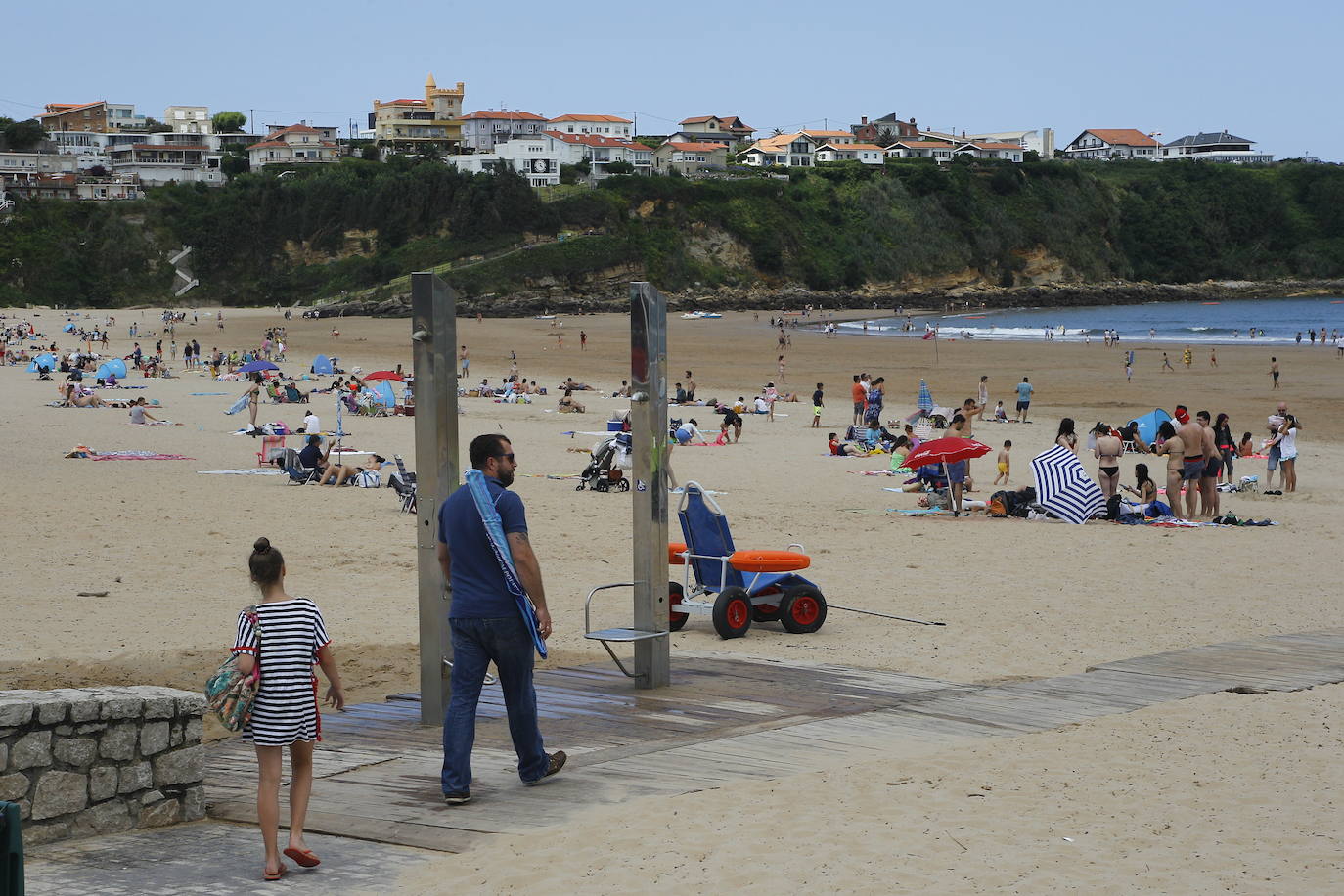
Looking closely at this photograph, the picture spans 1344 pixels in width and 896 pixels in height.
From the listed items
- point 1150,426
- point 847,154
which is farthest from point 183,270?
point 1150,426

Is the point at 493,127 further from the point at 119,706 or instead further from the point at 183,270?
the point at 119,706

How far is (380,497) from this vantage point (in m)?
16.3

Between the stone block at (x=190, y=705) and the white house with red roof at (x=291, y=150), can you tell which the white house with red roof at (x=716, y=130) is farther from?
the stone block at (x=190, y=705)

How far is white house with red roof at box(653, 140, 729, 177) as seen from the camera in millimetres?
125750

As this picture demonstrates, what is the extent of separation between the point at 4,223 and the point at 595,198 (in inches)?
1653

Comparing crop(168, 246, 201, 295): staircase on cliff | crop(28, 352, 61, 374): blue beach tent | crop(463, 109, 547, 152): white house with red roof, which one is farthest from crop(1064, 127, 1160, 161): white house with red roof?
crop(28, 352, 61, 374): blue beach tent

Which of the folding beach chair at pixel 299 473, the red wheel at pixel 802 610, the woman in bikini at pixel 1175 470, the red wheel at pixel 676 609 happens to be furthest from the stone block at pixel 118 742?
the folding beach chair at pixel 299 473

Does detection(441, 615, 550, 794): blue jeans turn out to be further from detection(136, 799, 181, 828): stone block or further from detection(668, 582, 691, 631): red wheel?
detection(668, 582, 691, 631): red wheel

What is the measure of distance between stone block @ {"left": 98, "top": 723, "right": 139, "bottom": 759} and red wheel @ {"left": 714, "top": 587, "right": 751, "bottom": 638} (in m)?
4.81

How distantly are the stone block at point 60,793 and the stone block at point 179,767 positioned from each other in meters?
0.28

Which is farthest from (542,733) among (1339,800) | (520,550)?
(1339,800)

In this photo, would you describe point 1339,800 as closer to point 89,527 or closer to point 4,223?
point 89,527

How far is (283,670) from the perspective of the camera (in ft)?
15.7

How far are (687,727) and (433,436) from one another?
6.07 ft
